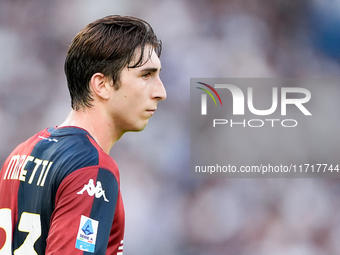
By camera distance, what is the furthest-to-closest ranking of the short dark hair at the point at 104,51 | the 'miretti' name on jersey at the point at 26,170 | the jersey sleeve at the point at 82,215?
the short dark hair at the point at 104,51 → the 'miretti' name on jersey at the point at 26,170 → the jersey sleeve at the point at 82,215

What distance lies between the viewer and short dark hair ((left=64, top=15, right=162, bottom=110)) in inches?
45.5

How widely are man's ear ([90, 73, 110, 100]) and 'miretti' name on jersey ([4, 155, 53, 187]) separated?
0.89 feet

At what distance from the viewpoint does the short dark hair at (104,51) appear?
116 cm

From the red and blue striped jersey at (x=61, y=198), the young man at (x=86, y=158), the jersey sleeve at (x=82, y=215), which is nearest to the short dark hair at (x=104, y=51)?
the young man at (x=86, y=158)

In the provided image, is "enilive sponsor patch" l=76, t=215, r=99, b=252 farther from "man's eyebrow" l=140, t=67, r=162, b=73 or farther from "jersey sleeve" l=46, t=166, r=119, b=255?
"man's eyebrow" l=140, t=67, r=162, b=73

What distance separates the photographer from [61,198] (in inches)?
35.1

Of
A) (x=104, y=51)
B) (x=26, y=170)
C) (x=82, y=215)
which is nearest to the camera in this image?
(x=82, y=215)

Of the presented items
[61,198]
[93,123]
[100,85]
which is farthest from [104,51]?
[61,198]

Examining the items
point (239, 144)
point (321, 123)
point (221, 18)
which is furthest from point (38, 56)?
point (321, 123)

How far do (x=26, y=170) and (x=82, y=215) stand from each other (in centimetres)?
26

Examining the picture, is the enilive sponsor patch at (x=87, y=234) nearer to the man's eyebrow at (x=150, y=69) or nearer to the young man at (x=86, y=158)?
the young man at (x=86, y=158)

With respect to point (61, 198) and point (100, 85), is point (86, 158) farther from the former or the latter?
point (100, 85)

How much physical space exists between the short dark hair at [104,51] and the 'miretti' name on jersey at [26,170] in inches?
9.0

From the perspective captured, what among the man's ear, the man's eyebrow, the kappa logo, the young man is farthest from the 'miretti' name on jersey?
the man's eyebrow
